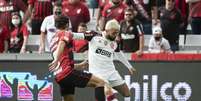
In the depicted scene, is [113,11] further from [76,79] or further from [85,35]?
[76,79]

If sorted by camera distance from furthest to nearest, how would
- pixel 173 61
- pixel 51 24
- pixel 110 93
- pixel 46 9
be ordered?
pixel 46 9 → pixel 51 24 → pixel 173 61 → pixel 110 93

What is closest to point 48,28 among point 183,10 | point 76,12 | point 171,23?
point 76,12

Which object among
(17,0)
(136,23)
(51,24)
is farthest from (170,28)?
(17,0)

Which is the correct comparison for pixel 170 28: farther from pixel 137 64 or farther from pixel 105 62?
pixel 105 62

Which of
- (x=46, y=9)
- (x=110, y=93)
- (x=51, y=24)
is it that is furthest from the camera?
(x=46, y=9)

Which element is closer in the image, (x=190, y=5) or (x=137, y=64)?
(x=137, y=64)

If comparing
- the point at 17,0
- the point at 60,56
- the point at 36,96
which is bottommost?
the point at 36,96

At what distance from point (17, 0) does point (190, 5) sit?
4.41 m

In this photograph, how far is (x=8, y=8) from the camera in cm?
1766

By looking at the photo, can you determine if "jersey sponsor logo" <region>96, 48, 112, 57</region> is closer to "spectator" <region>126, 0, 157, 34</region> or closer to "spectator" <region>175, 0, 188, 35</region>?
"spectator" <region>126, 0, 157, 34</region>

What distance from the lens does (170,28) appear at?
1598 centimetres

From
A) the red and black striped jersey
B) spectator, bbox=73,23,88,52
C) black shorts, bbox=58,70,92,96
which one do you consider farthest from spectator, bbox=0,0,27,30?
black shorts, bbox=58,70,92,96

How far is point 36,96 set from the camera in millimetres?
15906

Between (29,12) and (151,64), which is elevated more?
(29,12)
